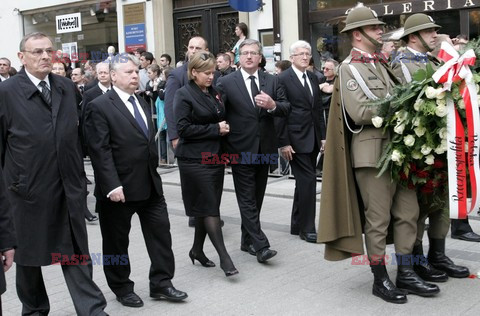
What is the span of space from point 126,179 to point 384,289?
2.14 m

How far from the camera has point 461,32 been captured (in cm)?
1214

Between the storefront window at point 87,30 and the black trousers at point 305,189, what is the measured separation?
40.0 feet

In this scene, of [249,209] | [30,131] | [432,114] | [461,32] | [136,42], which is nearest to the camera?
[30,131]

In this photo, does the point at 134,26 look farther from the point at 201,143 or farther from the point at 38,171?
the point at 38,171

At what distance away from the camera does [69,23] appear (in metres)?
19.5

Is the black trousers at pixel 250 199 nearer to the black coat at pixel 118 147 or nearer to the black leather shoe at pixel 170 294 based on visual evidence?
the black leather shoe at pixel 170 294

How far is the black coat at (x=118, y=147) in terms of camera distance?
5227mm

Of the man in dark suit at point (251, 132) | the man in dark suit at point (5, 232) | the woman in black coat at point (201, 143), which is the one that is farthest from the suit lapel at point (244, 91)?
the man in dark suit at point (5, 232)

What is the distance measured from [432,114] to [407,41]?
3.07 ft

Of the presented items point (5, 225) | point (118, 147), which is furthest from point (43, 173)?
point (5, 225)

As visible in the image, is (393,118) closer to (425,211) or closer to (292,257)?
(425,211)

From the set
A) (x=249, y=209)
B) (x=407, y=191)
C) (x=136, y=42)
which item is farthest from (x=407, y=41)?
(x=136, y=42)

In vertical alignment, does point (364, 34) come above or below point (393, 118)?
above

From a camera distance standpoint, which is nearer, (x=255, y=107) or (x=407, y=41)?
(x=407, y=41)
